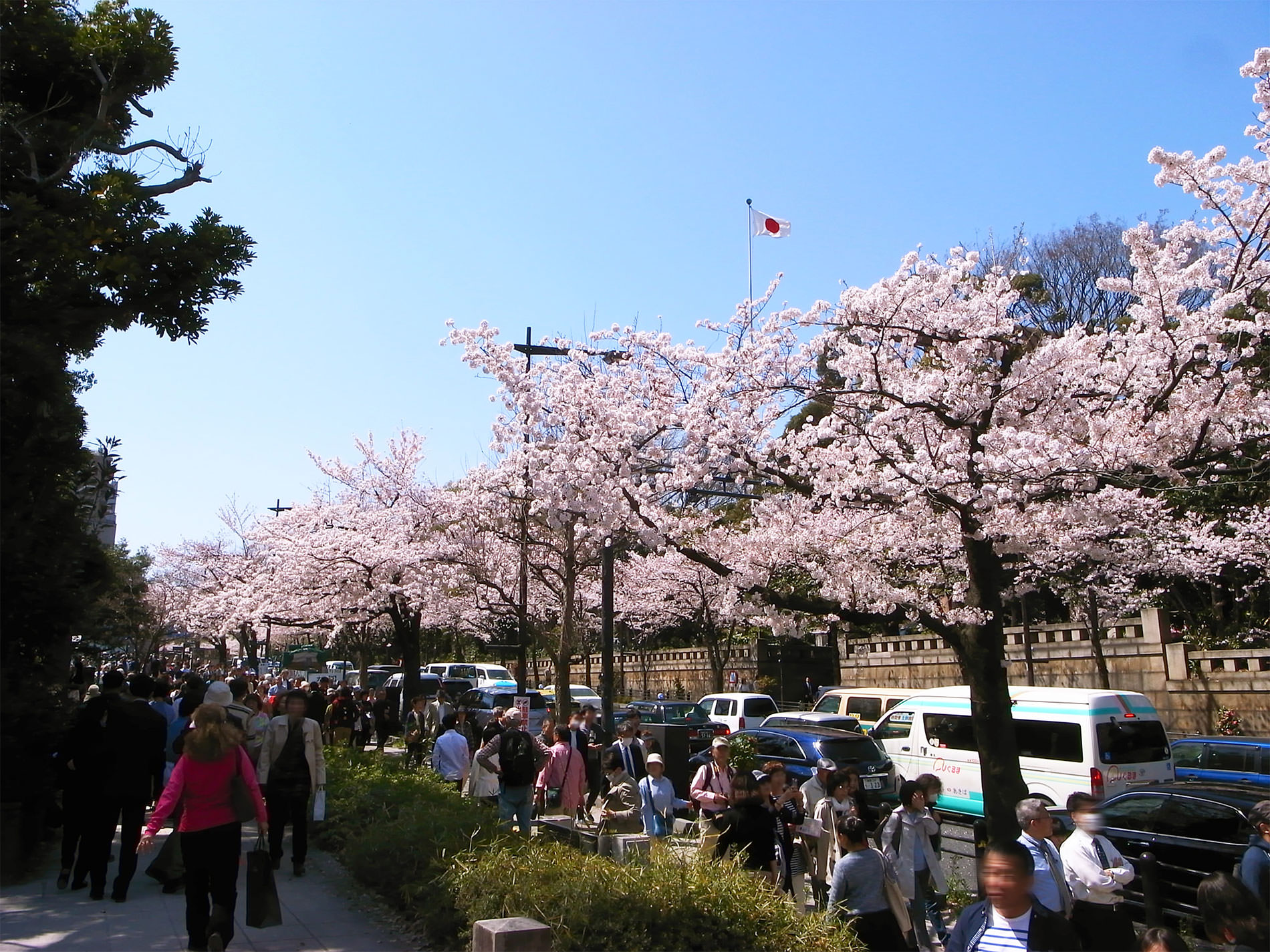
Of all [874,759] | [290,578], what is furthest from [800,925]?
[290,578]

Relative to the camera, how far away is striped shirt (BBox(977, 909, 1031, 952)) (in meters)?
3.99

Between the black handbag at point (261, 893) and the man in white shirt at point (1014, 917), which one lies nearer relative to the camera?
the man in white shirt at point (1014, 917)

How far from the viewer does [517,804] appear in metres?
10.5

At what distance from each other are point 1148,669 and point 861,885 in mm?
23321

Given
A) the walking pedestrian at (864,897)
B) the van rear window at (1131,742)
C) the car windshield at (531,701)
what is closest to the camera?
the walking pedestrian at (864,897)

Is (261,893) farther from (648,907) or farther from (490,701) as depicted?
(490,701)

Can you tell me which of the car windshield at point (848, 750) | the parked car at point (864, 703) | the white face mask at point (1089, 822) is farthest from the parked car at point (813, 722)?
the white face mask at point (1089, 822)

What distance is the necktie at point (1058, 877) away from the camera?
6.30 meters

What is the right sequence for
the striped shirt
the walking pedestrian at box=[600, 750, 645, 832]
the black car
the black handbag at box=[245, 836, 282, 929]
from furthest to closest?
the walking pedestrian at box=[600, 750, 645, 832] < the black car < the black handbag at box=[245, 836, 282, 929] < the striped shirt

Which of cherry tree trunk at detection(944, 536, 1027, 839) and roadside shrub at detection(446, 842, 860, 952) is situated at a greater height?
cherry tree trunk at detection(944, 536, 1027, 839)

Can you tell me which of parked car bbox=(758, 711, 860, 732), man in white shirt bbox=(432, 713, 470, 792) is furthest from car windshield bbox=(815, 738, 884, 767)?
man in white shirt bbox=(432, 713, 470, 792)

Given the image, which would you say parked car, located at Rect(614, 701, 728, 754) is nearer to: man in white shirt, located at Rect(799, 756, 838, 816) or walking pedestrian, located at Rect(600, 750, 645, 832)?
man in white shirt, located at Rect(799, 756, 838, 816)

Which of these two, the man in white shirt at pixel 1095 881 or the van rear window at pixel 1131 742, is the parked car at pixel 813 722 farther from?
the man in white shirt at pixel 1095 881

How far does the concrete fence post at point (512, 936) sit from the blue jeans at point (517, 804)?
457 cm
